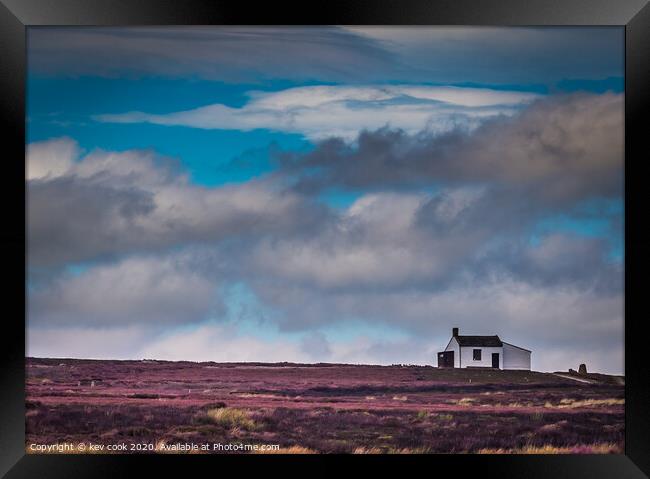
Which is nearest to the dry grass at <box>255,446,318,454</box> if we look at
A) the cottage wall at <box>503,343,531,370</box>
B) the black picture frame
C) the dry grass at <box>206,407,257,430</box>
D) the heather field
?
the heather field

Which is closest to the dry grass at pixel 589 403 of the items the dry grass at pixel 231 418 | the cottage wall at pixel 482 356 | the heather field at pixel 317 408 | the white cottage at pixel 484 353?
the heather field at pixel 317 408

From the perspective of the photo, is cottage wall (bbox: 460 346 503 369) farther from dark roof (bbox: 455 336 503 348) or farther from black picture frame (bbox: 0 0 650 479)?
black picture frame (bbox: 0 0 650 479)

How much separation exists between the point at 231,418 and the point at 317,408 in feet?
4.21

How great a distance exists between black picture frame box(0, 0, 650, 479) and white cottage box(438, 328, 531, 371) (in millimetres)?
1797

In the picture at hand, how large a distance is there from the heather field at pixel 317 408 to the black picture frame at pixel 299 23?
3.48ft

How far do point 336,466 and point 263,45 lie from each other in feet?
20.0

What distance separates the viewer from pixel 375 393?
11.7 metres

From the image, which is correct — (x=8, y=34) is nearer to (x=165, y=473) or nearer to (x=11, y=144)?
(x=11, y=144)

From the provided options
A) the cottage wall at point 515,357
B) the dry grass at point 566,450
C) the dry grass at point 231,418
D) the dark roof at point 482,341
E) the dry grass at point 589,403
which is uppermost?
the dark roof at point 482,341

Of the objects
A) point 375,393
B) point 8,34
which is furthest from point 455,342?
point 8,34

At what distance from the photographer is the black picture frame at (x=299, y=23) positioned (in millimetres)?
9594

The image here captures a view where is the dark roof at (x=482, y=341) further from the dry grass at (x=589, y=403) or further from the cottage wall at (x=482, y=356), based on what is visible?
the dry grass at (x=589, y=403)

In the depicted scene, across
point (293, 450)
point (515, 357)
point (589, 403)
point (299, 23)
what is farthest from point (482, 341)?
point (299, 23)

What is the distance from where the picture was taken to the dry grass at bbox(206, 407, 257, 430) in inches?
443
